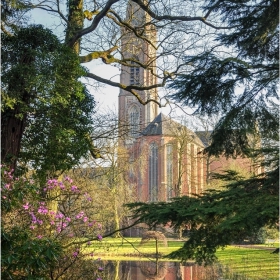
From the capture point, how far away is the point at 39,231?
3738 mm

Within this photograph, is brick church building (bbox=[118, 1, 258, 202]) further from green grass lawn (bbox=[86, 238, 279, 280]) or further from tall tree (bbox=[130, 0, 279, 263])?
green grass lawn (bbox=[86, 238, 279, 280])

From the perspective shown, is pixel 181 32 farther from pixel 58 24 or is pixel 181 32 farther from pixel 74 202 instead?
pixel 74 202

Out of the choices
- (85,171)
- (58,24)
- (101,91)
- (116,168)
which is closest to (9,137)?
(58,24)

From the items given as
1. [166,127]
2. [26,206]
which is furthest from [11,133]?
[166,127]

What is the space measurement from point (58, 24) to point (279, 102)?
3302 millimetres

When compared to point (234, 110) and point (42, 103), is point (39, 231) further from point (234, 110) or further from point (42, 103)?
point (234, 110)

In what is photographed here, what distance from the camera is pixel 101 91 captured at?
6.21 meters

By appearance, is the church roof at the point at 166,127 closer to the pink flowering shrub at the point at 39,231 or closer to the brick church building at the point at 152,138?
the brick church building at the point at 152,138

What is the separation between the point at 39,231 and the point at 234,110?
7.33 feet

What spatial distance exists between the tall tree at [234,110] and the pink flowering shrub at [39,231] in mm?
806

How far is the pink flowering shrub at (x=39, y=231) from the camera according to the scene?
2627 millimetres

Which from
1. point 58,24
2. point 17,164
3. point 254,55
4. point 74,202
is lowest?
point 74,202

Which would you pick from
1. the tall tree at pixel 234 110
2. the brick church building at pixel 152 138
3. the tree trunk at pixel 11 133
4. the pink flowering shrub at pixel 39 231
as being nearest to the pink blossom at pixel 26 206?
the pink flowering shrub at pixel 39 231

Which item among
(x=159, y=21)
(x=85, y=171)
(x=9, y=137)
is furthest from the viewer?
(x=85, y=171)
